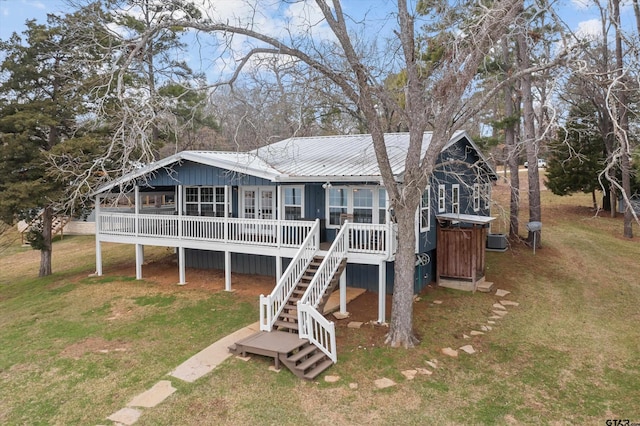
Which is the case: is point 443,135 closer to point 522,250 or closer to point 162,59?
point 522,250

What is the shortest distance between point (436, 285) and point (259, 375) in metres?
7.61

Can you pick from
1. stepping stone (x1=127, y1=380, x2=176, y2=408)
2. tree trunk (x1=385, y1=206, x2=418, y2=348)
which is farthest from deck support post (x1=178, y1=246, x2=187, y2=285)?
tree trunk (x1=385, y1=206, x2=418, y2=348)

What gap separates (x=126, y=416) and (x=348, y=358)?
165 inches

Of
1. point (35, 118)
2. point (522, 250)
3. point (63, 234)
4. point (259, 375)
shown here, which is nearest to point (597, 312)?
point (522, 250)

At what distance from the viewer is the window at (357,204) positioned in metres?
12.9

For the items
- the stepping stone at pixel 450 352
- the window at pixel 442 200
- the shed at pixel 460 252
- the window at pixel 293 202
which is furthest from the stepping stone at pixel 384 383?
the window at pixel 442 200

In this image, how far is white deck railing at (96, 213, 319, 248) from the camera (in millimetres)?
12812

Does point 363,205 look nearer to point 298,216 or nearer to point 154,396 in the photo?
point 298,216

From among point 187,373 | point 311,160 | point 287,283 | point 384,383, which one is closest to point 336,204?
point 311,160

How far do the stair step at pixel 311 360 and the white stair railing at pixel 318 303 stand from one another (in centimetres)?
10

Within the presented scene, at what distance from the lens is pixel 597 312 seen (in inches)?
468

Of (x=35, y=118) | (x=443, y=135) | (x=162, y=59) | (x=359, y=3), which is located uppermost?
(x=162, y=59)

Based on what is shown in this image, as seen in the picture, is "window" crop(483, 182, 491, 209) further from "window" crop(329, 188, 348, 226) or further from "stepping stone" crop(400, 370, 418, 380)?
"window" crop(329, 188, 348, 226)

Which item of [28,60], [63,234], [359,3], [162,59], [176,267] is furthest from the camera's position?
[63,234]
